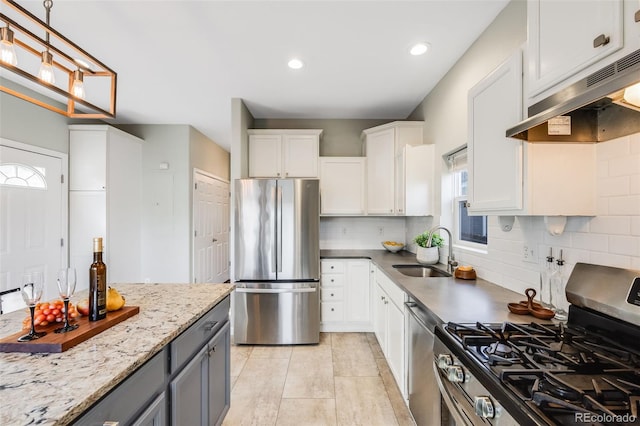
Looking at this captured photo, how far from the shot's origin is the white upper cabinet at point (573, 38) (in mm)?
832

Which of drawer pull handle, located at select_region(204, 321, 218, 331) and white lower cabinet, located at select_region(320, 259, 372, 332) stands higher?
drawer pull handle, located at select_region(204, 321, 218, 331)

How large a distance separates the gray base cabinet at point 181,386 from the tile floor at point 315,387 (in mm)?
404

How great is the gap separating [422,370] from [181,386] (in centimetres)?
126

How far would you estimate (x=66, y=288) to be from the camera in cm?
116

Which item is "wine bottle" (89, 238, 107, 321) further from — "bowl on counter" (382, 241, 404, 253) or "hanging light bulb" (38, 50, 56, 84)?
"bowl on counter" (382, 241, 404, 253)

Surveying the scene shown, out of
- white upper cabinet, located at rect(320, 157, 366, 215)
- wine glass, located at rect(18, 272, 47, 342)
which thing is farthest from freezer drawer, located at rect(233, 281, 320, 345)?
wine glass, located at rect(18, 272, 47, 342)

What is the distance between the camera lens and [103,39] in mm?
2281

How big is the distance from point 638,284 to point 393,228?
301cm

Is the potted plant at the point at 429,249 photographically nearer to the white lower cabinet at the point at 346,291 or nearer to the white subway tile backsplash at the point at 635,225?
the white lower cabinet at the point at 346,291

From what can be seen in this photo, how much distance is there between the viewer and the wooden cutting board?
1002mm

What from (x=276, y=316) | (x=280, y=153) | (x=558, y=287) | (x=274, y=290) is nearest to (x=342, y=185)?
(x=280, y=153)

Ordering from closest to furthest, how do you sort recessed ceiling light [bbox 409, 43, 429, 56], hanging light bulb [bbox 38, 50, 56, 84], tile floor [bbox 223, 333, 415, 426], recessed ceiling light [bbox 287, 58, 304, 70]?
hanging light bulb [bbox 38, 50, 56, 84] < tile floor [bbox 223, 333, 415, 426] < recessed ceiling light [bbox 409, 43, 429, 56] < recessed ceiling light [bbox 287, 58, 304, 70]

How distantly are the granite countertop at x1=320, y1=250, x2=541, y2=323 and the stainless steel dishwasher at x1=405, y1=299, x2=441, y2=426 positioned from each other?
0.07 meters

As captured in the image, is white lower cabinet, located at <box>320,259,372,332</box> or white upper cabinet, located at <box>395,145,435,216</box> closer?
white upper cabinet, located at <box>395,145,435,216</box>
